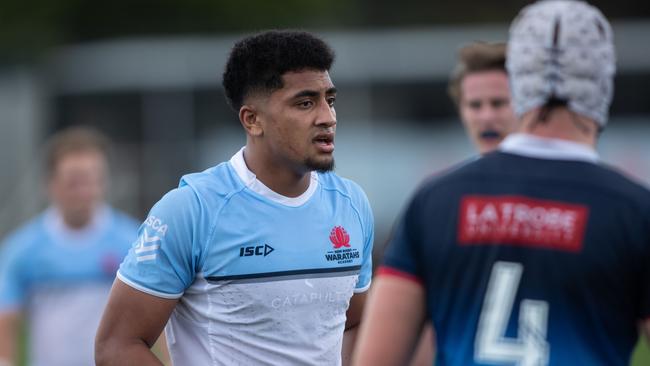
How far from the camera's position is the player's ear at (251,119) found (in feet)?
16.7

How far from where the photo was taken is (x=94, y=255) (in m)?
8.80

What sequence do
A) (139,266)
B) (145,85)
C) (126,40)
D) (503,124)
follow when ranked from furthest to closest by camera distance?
1. (126,40)
2. (145,85)
3. (503,124)
4. (139,266)

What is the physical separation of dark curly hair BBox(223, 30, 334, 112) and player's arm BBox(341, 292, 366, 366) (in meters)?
0.91

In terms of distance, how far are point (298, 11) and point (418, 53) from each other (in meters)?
3.76

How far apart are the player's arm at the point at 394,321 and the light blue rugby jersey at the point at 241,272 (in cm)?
121

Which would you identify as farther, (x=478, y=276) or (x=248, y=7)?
(x=248, y=7)

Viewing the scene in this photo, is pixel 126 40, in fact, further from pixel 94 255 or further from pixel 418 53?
pixel 94 255

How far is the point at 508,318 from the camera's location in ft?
11.4

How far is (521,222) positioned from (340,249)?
164cm

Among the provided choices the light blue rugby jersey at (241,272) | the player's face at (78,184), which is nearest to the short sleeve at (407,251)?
the light blue rugby jersey at (241,272)

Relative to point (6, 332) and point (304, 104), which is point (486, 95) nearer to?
point (304, 104)

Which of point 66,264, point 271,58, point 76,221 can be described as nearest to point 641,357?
point 76,221

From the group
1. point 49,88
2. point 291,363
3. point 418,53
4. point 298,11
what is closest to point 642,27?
point 418,53

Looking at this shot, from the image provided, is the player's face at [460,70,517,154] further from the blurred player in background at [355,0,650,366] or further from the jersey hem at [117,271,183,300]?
the blurred player in background at [355,0,650,366]
